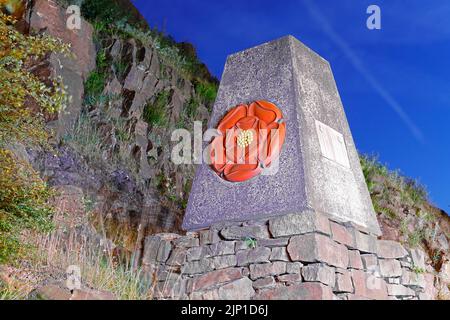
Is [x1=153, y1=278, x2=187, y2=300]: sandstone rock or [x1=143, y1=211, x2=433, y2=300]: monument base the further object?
[x1=153, y1=278, x2=187, y2=300]: sandstone rock

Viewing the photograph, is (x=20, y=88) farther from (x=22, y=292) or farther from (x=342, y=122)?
(x=342, y=122)

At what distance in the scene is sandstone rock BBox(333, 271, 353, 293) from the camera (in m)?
5.77

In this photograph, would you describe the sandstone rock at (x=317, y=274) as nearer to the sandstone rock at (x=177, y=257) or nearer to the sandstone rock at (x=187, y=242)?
the sandstone rock at (x=187, y=242)

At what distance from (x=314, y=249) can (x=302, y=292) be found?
1.32 ft

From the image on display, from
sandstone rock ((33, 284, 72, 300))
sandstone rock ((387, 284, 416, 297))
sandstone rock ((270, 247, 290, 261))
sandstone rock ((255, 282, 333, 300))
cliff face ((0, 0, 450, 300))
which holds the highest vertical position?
cliff face ((0, 0, 450, 300))

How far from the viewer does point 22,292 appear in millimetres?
4938

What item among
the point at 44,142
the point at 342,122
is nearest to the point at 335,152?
the point at 342,122

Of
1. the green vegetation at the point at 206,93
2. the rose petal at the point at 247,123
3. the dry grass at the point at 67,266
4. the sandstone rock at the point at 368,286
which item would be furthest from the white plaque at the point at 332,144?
the green vegetation at the point at 206,93

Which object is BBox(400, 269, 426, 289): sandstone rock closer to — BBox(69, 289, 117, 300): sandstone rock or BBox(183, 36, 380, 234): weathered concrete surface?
BBox(183, 36, 380, 234): weathered concrete surface

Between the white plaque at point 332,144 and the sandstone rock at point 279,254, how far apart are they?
1208mm

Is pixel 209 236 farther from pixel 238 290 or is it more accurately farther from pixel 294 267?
pixel 294 267

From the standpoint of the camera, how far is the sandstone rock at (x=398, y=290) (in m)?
6.61

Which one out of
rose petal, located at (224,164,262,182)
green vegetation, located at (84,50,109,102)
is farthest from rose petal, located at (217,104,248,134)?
green vegetation, located at (84,50,109,102)
